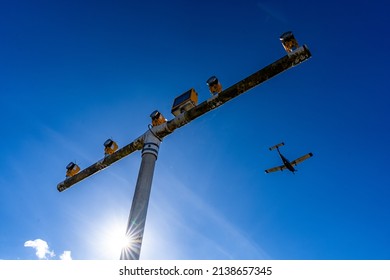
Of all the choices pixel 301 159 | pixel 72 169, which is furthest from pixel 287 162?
pixel 72 169

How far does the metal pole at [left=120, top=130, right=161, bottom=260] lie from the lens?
162 inches

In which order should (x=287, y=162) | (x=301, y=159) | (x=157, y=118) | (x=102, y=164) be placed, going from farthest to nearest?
(x=301, y=159)
(x=287, y=162)
(x=102, y=164)
(x=157, y=118)

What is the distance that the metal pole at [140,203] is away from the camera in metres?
4.12

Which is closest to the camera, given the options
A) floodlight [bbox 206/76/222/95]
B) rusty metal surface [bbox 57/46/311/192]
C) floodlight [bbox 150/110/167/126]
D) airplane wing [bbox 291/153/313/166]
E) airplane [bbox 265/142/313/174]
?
rusty metal surface [bbox 57/46/311/192]

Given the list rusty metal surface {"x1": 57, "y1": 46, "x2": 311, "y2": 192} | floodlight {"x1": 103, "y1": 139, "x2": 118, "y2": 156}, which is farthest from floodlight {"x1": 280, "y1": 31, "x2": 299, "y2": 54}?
floodlight {"x1": 103, "y1": 139, "x2": 118, "y2": 156}

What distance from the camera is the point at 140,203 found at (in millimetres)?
4465

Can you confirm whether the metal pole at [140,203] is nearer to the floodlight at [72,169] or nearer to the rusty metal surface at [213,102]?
the rusty metal surface at [213,102]

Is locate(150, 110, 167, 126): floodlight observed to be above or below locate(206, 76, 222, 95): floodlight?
below

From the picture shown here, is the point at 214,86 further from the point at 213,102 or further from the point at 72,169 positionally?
the point at 72,169

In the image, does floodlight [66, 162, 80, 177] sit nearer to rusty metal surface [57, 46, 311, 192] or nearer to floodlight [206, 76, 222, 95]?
rusty metal surface [57, 46, 311, 192]

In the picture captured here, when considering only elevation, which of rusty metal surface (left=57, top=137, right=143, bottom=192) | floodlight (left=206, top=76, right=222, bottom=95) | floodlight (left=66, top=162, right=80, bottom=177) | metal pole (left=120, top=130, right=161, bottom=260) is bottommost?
metal pole (left=120, top=130, right=161, bottom=260)

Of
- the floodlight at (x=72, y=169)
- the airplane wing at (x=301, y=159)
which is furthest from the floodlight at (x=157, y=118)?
the airplane wing at (x=301, y=159)
